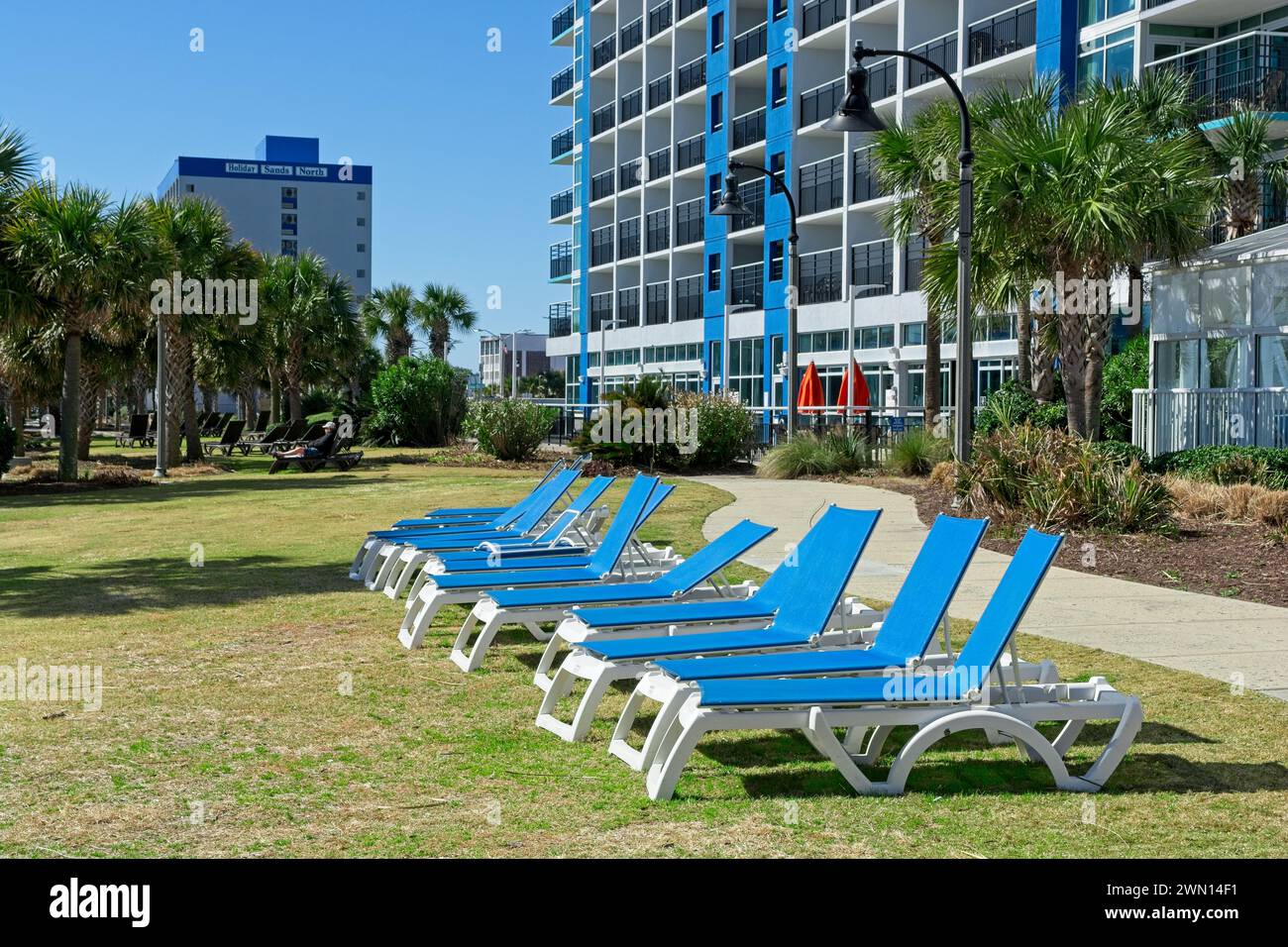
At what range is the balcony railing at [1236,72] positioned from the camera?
90.4 ft

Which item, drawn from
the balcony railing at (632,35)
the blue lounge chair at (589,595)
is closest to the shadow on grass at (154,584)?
the blue lounge chair at (589,595)

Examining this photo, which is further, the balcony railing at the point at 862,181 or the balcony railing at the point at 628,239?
the balcony railing at the point at 628,239

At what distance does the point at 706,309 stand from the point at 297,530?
37.9 meters

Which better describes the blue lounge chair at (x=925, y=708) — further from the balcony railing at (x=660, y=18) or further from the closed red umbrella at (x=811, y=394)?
the balcony railing at (x=660, y=18)

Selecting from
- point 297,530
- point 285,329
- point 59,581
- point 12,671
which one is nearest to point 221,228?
point 285,329

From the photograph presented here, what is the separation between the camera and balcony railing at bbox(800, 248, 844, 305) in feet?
146

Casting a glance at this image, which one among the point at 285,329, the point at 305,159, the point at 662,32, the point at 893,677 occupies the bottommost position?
the point at 893,677

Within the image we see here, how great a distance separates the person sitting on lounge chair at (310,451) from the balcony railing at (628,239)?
3091 centimetres

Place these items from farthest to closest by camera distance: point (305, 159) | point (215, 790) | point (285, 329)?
point (305, 159), point (285, 329), point (215, 790)

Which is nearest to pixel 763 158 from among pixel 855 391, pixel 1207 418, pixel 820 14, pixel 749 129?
pixel 749 129

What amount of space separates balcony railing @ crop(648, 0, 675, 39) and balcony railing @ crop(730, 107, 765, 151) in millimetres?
8569

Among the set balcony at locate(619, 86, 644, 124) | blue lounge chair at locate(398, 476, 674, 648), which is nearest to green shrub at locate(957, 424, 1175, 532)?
blue lounge chair at locate(398, 476, 674, 648)
